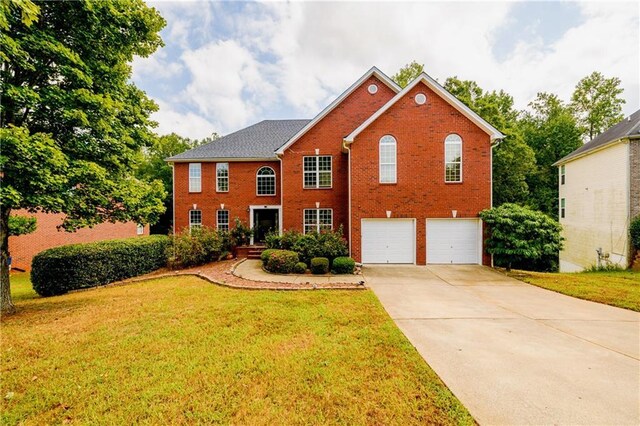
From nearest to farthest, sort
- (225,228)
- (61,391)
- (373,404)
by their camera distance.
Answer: (373,404) → (61,391) → (225,228)

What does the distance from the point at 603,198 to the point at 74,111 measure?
2432 centimetres

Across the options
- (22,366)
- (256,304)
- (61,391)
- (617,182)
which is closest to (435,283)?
(256,304)

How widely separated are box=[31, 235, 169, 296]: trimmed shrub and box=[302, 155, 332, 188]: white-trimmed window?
29.9 ft

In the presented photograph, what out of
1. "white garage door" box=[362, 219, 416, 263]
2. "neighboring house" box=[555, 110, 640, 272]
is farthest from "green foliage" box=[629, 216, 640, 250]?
"white garage door" box=[362, 219, 416, 263]

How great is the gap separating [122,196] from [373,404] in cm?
805

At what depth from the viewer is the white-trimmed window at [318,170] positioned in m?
14.8

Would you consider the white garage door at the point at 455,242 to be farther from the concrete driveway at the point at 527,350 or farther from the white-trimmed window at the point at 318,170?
the white-trimmed window at the point at 318,170

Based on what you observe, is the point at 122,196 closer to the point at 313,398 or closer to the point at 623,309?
the point at 313,398

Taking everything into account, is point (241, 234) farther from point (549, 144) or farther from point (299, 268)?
point (549, 144)

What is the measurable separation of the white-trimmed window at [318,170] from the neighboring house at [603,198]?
14.5 meters

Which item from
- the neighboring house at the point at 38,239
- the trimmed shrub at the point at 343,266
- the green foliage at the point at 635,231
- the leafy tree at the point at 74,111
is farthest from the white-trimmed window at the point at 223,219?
the green foliage at the point at 635,231

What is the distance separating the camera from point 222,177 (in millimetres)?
17109

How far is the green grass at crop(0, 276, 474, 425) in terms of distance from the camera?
3.04 meters

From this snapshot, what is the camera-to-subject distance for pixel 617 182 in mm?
14133
